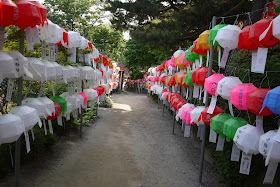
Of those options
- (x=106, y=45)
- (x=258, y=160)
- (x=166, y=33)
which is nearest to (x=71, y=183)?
(x=258, y=160)

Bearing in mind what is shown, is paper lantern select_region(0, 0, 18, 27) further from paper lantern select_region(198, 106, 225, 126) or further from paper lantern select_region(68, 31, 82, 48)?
paper lantern select_region(198, 106, 225, 126)

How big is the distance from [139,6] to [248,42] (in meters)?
7.90

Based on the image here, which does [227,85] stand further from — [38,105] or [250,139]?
[38,105]

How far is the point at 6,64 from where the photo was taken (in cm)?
261

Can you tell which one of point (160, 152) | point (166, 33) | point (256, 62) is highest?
point (166, 33)

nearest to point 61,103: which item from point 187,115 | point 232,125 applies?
point 187,115

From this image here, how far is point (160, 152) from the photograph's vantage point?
628 cm

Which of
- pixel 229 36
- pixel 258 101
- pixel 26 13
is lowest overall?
pixel 258 101

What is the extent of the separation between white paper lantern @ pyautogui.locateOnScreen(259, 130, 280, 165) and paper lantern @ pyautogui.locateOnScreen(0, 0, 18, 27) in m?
3.20

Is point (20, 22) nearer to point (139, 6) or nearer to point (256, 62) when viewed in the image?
point (256, 62)

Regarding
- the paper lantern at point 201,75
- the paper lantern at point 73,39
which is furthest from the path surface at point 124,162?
the paper lantern at point 73,39

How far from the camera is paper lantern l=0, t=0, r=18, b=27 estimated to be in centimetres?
254

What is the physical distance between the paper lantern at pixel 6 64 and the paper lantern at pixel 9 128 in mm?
487

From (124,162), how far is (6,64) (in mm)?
3587
